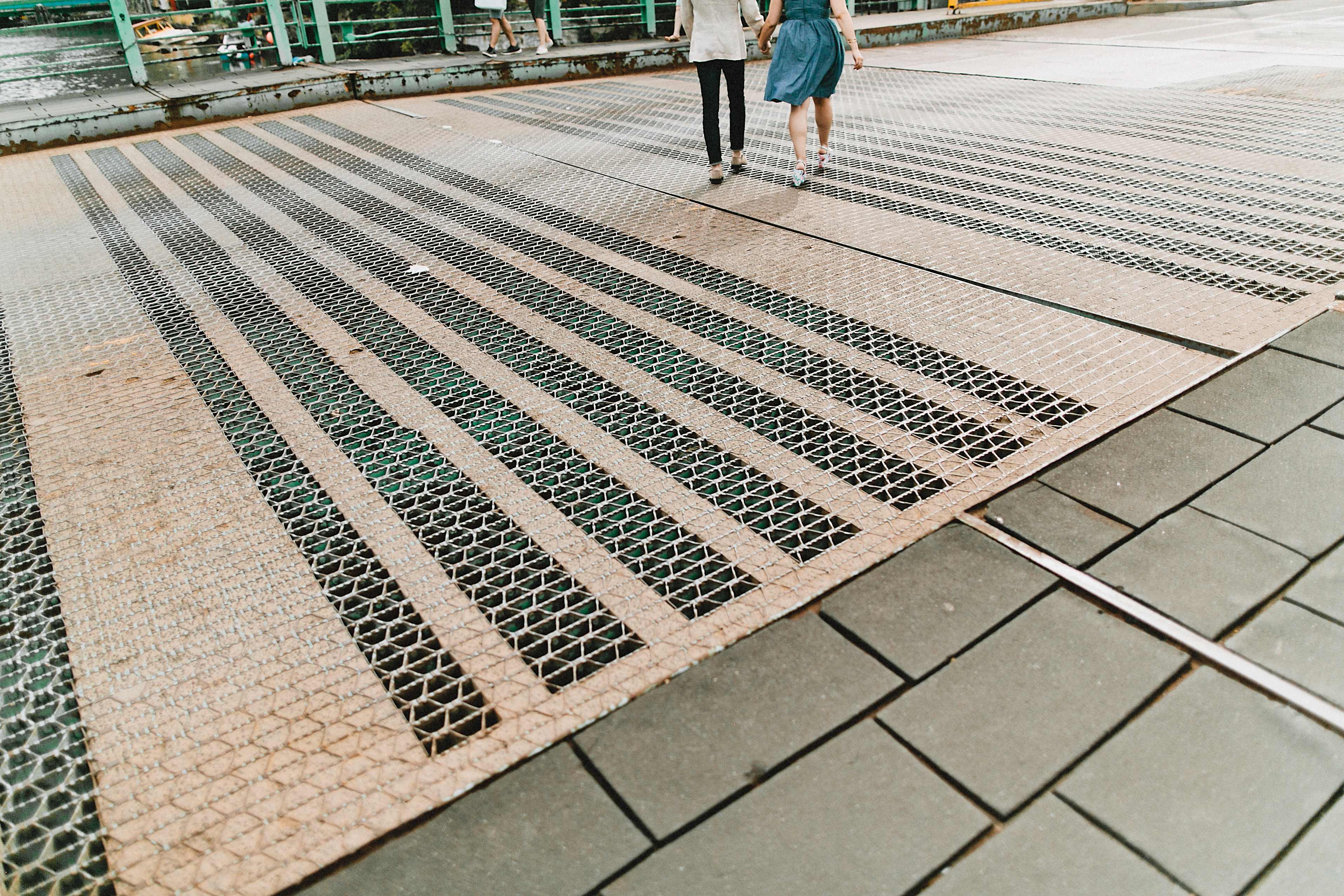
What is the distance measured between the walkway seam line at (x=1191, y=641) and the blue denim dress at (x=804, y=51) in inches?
169

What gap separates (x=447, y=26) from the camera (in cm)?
1251

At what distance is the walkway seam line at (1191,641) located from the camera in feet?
6.09

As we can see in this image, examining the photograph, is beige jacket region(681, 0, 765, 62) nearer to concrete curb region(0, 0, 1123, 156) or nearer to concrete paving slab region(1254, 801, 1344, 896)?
concrete paving slab region(1254, 801, 1344, 896)

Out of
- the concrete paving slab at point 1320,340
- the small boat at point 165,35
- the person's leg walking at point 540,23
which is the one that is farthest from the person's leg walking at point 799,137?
the small boat at point 165,35

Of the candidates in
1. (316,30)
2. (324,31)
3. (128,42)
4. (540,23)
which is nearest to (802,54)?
(540,23)

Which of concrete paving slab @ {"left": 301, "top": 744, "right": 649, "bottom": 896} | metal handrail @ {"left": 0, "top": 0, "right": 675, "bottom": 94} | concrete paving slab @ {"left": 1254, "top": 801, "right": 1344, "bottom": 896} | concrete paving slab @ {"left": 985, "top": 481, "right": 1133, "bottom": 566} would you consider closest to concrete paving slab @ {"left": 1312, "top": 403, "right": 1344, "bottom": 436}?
concrete paving slab @ {"left": 985, "top": 481, "right": 1133, "bottom": 566}

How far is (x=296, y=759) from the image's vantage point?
1851 millimetres

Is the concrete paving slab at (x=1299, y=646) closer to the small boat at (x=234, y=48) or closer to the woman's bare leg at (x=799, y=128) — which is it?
the woman's bare leg at (x=799, y=128)

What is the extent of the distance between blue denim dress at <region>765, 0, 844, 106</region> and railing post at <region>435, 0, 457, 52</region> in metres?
8.29

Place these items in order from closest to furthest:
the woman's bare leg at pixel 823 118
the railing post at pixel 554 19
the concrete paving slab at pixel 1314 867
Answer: the concrete paving slab at pixel 1314 867
the woman's bare leg at pixel 823 118
the railing post at pixel 554 19

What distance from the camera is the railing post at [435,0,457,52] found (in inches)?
490

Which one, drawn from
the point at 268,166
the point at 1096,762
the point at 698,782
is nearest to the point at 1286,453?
the point at 1096,762

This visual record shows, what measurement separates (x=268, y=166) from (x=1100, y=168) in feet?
21.2

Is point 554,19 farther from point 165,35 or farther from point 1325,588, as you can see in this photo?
point 1325,588
